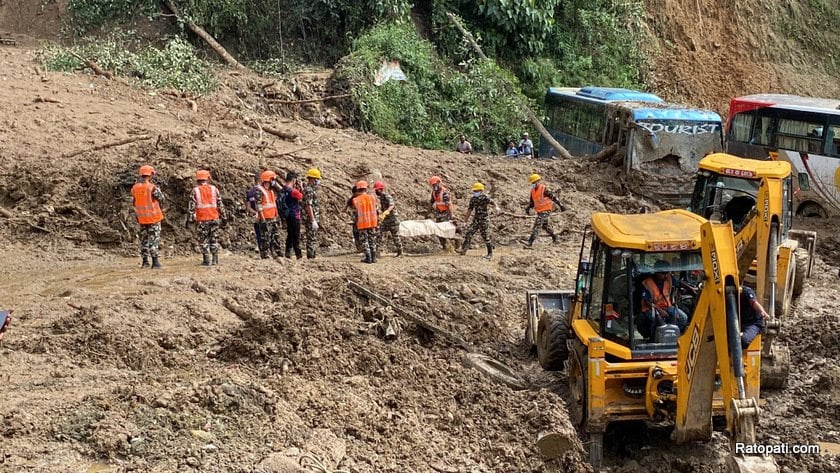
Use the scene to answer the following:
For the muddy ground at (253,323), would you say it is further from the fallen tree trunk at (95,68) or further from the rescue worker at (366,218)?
the rescue worker at (366,218)

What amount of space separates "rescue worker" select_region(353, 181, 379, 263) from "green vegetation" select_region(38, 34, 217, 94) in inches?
331

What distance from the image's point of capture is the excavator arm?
7508 millimetres

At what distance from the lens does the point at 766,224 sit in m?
12.4

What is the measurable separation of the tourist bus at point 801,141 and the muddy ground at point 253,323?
104 cm

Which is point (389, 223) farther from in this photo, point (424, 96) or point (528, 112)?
point (528, 112)

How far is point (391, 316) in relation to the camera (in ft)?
41.7

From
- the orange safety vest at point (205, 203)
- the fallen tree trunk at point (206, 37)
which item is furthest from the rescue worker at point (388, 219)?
the fallen tree trunk at point (206, 37)

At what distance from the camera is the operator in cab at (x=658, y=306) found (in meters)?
9.33

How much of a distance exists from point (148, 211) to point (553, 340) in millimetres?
7434

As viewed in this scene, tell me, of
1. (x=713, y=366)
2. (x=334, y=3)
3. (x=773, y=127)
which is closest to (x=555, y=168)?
(x=773, y=127)

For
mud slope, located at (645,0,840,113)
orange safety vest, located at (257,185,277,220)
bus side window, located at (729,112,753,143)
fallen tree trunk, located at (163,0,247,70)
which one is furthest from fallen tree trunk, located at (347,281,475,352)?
mud slope, located at (645,0,840,113)

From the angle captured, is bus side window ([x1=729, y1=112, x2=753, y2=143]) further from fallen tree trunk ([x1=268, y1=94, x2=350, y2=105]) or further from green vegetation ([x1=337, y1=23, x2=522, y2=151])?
fallen tree trunk ([x1=268, y1=94, x2=350, y2=105])

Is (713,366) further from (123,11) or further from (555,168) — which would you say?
(123,11)

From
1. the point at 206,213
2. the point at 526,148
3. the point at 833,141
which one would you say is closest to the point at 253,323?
the point at 206,213
